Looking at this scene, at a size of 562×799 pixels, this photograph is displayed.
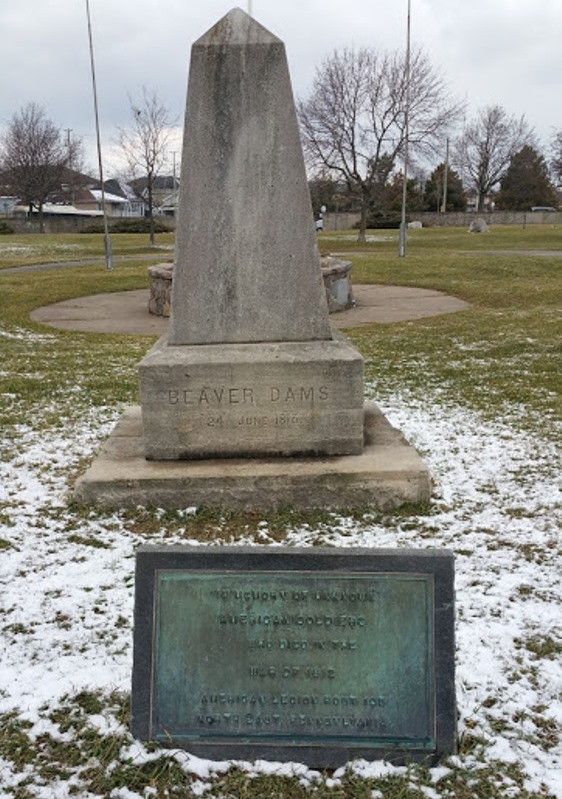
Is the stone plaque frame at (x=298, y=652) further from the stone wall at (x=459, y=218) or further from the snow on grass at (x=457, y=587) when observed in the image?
the stone wall at (x=459, y=218)

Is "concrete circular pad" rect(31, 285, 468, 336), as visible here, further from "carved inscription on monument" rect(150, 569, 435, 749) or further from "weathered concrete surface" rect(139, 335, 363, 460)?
"carved inscription on monument" rect(150, 569, 435, 749)

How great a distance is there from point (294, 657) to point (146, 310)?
43.3 ft

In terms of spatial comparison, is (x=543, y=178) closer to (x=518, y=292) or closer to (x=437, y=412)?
(x=518, y=292)

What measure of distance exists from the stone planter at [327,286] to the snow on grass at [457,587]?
830cm

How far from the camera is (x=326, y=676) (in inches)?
94.0

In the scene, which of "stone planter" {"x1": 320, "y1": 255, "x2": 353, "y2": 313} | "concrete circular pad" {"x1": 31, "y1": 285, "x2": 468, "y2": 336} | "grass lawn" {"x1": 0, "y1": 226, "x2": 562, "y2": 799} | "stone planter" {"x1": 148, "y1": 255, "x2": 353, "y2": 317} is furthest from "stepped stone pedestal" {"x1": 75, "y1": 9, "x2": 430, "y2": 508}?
"stone planter" {"x1": 320, "y1": 255, "x2": 353, "y2": 313}

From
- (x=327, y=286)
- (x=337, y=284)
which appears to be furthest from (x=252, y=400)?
(x=337, y=284)

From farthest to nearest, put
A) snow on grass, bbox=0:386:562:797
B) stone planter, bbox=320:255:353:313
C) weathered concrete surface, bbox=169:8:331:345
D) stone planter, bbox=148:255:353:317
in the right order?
1. stone planter, bbox=320:255:353:313
2. stone planter, bbox=148:255:353:317
3. weathered concrete surface, bbox=169:8:331:345
4. snow on grass, bbox=0:386:562:797

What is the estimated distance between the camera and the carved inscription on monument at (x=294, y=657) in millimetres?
2379

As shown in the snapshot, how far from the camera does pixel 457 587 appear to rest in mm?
3570

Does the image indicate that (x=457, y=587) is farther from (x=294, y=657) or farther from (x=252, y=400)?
(x=252, y=400)

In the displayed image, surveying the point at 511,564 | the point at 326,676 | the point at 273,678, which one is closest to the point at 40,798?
the point at 273,678

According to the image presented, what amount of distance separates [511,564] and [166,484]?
1.95m

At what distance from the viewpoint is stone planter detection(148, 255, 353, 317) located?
1373 centimetres
